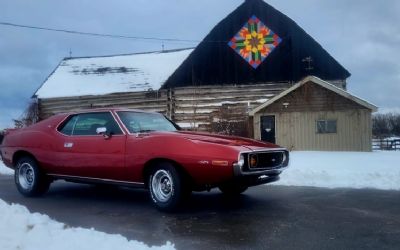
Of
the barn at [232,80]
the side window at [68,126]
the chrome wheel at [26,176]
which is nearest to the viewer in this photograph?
the side window at [68,126]

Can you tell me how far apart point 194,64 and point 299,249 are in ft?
73.8

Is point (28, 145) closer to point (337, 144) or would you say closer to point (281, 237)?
point (281, 237)

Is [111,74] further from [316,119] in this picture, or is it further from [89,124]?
[89,124]

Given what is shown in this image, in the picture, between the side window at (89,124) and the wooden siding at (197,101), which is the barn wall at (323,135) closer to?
the wooden siding at (197,101)

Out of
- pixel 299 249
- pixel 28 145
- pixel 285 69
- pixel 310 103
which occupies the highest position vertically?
pixel 285 69

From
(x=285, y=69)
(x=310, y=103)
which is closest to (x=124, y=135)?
(x=310, y=103)

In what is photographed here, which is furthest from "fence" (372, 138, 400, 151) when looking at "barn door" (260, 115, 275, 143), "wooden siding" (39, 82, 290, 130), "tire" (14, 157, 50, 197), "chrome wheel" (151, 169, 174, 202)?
"chrome wheel" (151, 169, 174, 202)

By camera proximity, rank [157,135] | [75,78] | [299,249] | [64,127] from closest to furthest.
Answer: [299,249] → [157,135] → [64,127] → [75,78]

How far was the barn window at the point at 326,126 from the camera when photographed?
21.9 m

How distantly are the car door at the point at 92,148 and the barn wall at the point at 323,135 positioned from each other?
51.4ft

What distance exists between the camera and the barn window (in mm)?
21866

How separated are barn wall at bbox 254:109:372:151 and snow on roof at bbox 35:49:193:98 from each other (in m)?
8.15

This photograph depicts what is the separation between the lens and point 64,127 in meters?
7.84

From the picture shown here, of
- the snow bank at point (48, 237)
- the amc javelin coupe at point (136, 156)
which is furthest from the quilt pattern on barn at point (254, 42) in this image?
the snow bank at point (48, 237)
